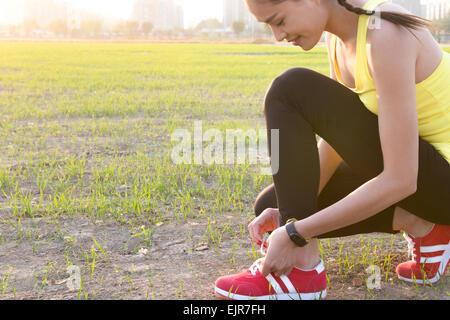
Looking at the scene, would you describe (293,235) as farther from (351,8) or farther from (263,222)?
(351,8)

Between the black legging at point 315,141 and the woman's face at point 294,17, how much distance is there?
150 millimetres

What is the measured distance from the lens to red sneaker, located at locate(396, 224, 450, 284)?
2.04 meters

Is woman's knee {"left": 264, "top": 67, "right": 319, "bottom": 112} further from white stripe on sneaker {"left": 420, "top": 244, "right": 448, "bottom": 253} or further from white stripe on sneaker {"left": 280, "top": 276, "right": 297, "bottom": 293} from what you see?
white stripe on sneaker {"left": 420, "top": 244, "right": 448, "bottom": 253}

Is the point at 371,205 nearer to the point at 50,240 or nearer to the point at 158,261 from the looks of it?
the point at 158,261

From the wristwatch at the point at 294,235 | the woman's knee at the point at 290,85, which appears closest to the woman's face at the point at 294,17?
the woman's knee at the point at 290,85

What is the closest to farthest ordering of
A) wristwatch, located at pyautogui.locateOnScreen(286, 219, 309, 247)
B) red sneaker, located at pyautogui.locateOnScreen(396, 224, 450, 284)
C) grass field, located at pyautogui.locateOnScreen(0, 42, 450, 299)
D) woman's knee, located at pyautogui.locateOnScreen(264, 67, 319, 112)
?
wristwatch, located at pyautogui.locateOnScreen(286, 219, 309, 247)
woman's knee, located at pyautogui.locateOnScreen(264, 67, 319, 112)
red sneaker, located at pyautogui.locateOnScreen(396, 224, 450, 284)
grass field, located at pyautogui.locateOnScreen(0, 42, 450, 299)

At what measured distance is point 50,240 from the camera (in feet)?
8.78

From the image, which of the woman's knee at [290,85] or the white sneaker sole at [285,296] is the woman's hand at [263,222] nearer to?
the white sneaker sole at [285,296]

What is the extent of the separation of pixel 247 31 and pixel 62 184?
379 feet

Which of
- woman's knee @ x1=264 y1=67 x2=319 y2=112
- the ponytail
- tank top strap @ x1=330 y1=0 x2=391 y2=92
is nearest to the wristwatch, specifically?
woman's knee @ x1=264 y1=67 x2=319 y2=112

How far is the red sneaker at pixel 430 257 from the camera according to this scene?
6.70 ft

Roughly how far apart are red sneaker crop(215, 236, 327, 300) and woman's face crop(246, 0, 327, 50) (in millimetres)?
830

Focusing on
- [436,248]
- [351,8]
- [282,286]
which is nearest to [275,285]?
[282,286]
